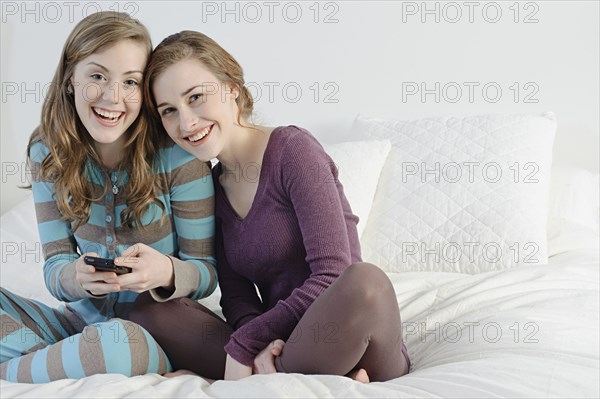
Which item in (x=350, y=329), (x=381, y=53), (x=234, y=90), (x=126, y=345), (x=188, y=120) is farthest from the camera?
(x=381, y=53)

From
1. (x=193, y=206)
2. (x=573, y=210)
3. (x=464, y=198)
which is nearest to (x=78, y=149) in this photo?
(x=193, y=206)

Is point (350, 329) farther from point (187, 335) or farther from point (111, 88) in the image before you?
point (111, 88)

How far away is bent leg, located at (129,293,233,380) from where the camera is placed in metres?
1.33

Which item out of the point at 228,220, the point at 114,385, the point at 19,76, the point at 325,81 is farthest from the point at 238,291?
the point at 19,76

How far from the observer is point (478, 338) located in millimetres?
1294

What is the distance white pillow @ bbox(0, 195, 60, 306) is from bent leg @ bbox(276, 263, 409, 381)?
2.72ft

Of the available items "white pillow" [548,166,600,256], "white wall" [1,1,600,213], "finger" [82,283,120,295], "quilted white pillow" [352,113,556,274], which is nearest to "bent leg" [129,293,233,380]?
"finger" [82,283,120,295]

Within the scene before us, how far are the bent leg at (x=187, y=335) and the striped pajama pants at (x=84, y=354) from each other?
4 centimetres

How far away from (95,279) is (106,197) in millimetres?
230

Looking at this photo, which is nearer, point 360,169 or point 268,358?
point 268,358

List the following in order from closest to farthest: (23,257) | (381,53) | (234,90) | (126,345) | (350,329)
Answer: (350,329), (126,345), (234,90), (23,257), (381,53)

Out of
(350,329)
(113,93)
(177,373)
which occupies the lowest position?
(177,373)

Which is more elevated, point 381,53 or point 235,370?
point 381,53

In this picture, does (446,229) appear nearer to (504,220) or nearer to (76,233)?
(504,220)
